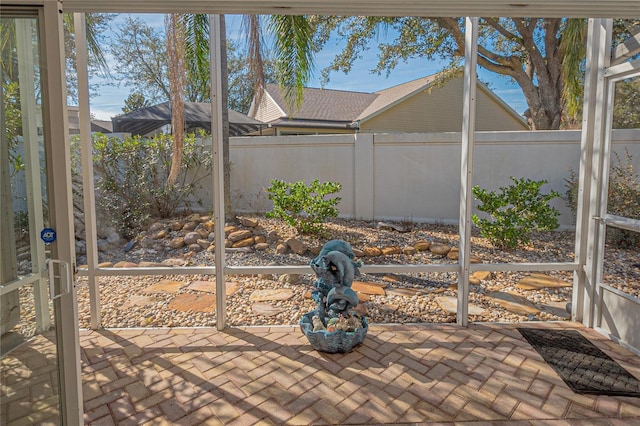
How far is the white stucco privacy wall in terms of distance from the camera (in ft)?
21.2

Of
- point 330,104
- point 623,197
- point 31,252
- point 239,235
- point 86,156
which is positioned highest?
point 330,104

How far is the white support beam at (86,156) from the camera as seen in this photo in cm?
325

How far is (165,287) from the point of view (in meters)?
4.82

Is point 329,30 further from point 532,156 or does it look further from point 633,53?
point 633,53

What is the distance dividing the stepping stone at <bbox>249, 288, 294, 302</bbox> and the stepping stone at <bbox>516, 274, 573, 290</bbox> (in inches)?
111

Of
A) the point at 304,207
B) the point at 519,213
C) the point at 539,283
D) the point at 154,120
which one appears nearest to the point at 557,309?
the point at 539,283

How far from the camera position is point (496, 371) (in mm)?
2770

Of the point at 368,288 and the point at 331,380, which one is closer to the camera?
the point at 331,380

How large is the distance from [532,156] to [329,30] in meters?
5.20

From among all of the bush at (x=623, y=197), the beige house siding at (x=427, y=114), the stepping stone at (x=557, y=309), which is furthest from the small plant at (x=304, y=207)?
the beige house siding at (x=427, y=114)

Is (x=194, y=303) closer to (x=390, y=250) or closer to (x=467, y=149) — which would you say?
(x=390, y=250)

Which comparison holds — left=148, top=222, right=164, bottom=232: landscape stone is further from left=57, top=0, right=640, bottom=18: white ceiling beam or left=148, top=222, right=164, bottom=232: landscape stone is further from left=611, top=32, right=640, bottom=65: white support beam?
left=611, top=32, right=640, bottom=65: white support beam

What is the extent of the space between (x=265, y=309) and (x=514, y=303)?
2741mm

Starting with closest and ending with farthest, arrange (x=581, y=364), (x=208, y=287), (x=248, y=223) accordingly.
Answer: (x=581, y=364) < (x=208, y=287) < (x=248, y=223)
